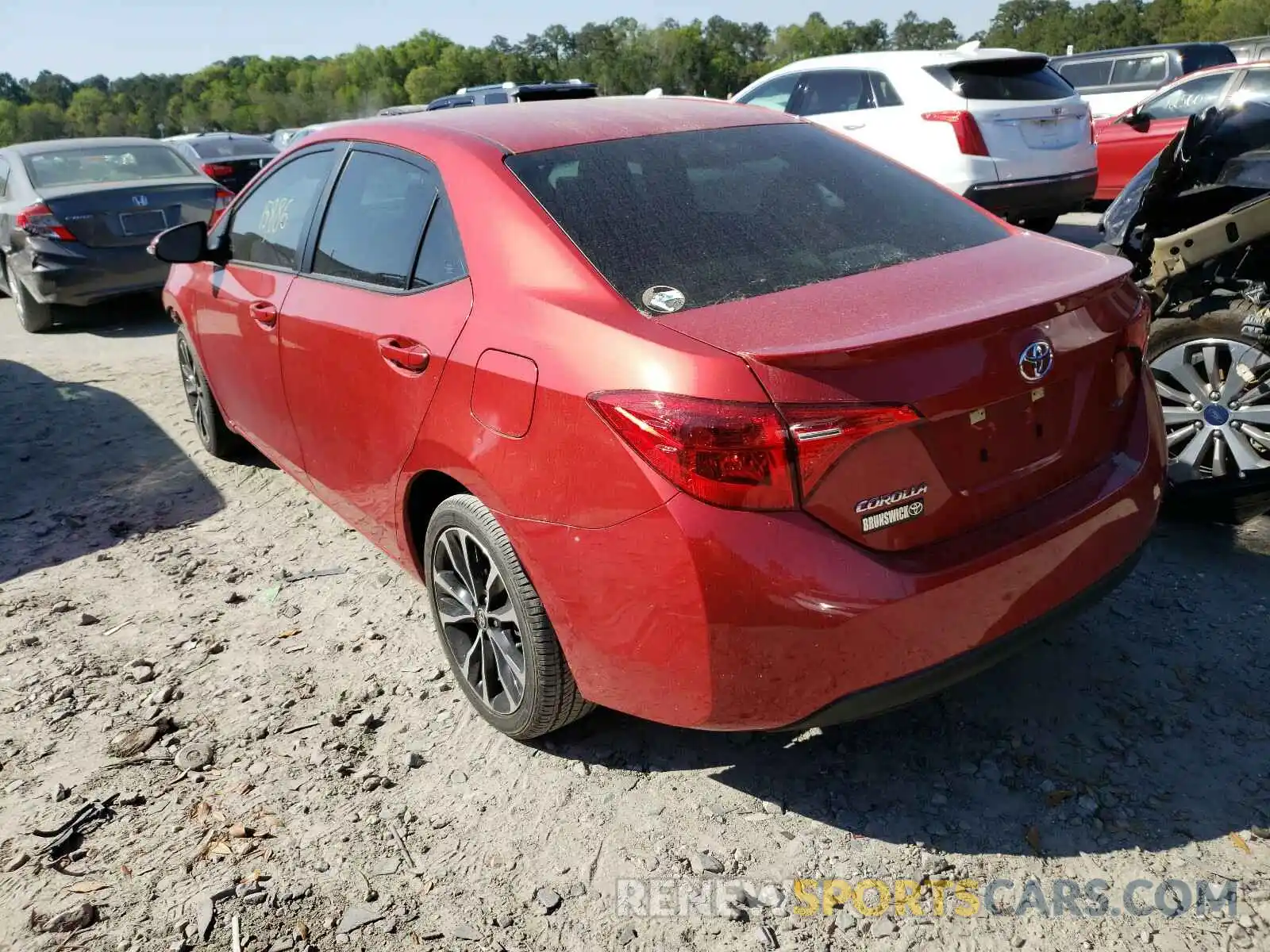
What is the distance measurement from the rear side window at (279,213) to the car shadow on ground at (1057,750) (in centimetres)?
208

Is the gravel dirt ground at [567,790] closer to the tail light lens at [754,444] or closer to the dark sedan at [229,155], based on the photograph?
the tail light lens at [754,444]

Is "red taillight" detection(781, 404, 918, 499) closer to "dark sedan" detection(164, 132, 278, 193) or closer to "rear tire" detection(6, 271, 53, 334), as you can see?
"rear tire" detection(6, 271, 53, 334)

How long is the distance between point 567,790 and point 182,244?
9.55 feet

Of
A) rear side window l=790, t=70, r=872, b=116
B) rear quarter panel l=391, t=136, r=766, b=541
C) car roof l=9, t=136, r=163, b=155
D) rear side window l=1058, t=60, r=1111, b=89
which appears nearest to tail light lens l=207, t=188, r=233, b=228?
car roof l=9, t=136, r=163, b=155

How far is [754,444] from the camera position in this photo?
203cm

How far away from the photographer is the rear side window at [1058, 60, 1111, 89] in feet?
50.6

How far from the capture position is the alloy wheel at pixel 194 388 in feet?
17.1

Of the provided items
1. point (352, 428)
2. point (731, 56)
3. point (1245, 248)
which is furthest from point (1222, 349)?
point (731, 56)

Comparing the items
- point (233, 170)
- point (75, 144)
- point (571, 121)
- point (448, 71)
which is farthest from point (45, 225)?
point (448, 71)

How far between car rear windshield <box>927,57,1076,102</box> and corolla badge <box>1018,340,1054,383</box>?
6.61 metres

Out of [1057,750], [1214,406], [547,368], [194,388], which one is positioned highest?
[547,368]

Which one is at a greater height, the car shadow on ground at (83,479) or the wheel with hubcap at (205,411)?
the wheel with hubcap at (205,411)

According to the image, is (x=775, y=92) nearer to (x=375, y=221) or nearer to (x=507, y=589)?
(x=375, y=221)

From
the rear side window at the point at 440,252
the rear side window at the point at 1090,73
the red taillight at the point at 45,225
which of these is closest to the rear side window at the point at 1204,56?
the rear side window at the point at 1090,73
